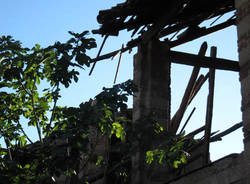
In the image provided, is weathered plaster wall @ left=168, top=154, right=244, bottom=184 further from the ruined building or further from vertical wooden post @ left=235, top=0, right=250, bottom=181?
the ruined building

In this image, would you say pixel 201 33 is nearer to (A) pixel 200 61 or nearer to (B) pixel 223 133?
(A) pixel 200 61

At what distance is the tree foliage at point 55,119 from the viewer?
6453mm

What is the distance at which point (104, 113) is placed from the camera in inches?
262

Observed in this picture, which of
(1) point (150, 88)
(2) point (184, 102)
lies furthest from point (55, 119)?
(2) point (184, 102)

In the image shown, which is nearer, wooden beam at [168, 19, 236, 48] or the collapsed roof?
the collapsed roof

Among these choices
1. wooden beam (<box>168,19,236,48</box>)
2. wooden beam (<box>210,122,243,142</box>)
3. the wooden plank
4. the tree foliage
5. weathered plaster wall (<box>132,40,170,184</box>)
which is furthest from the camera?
the wooden plank

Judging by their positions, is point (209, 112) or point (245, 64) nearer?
point (245, 64)

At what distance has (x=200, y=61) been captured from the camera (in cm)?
1052

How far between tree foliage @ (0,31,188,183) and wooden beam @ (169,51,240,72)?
10.9 ft

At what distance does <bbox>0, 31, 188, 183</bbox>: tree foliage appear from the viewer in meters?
6.45

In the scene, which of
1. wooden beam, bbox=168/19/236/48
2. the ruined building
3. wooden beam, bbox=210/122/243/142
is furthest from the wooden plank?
wooden beam, bbox=210/122/243/142

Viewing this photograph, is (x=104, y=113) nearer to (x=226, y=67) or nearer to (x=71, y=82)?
(x=71, y=82)

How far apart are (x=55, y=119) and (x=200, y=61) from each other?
4.37m

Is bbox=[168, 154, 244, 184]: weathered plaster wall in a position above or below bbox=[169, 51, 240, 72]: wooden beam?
below
